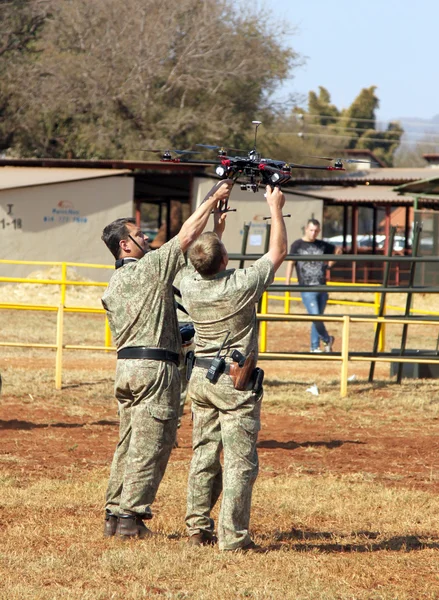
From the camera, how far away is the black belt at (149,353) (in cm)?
529

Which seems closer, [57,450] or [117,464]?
[117,464]

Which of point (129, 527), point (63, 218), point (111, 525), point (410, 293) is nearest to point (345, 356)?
point (410, 293)

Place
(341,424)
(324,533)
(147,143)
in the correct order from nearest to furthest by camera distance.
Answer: (324,533), (341,424), (147,143)

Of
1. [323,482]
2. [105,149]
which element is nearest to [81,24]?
[105,149]

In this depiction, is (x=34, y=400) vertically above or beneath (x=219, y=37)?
beneath

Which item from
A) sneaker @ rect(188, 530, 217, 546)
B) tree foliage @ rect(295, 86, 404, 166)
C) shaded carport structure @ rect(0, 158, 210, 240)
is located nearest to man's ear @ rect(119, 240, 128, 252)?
sneaker @ rect(188, 530, 217, 546)

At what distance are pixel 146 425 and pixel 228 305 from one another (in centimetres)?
83

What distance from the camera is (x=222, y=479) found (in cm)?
526

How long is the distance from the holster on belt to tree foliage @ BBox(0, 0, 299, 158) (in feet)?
105

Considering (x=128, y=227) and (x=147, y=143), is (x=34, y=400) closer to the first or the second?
(x=128, y=227)

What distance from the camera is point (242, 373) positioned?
4.97 m

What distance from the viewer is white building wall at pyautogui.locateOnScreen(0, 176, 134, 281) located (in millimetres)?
24906

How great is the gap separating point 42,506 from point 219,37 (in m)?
34.2

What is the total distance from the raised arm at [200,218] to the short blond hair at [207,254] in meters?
0.09
